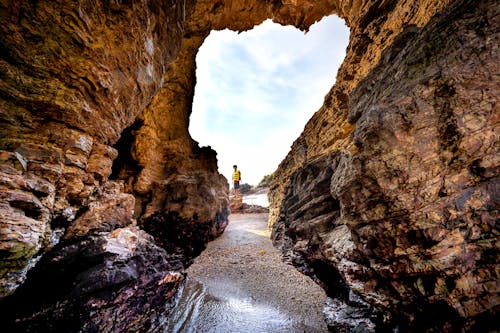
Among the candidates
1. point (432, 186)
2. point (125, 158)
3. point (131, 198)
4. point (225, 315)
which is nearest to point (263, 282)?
point (225, 315)

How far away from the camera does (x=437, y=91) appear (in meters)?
2.58

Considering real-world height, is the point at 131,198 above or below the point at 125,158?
below

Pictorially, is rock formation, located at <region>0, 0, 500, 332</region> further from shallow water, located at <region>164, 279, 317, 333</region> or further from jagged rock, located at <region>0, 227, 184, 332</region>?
shallow water, located at <region>164, 279, 317, 333</region>

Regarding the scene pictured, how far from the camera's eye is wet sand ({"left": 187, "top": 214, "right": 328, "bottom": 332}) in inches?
163

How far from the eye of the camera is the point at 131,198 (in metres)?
4.78

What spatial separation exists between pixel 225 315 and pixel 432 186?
4780 mm

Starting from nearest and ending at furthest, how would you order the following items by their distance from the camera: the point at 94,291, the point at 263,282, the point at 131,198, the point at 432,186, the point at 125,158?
1. the point at 432,186
2. the point at 94,291
3. the point at 131,198
4. the point at 263,282
5. the point at 125,158

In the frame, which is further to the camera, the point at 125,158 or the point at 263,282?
the point at 125,158

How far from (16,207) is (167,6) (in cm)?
583

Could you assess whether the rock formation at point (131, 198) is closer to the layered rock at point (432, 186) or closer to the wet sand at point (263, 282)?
the layered rock at point (432, 186)

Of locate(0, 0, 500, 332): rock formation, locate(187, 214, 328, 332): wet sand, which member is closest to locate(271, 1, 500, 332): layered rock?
locate(0, 0, 500, 332): rock formation

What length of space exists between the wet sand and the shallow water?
0.05 metres

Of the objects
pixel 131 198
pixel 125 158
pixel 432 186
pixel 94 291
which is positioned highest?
pixel 125 158

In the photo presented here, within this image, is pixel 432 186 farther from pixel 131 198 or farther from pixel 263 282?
pixel 131 198
